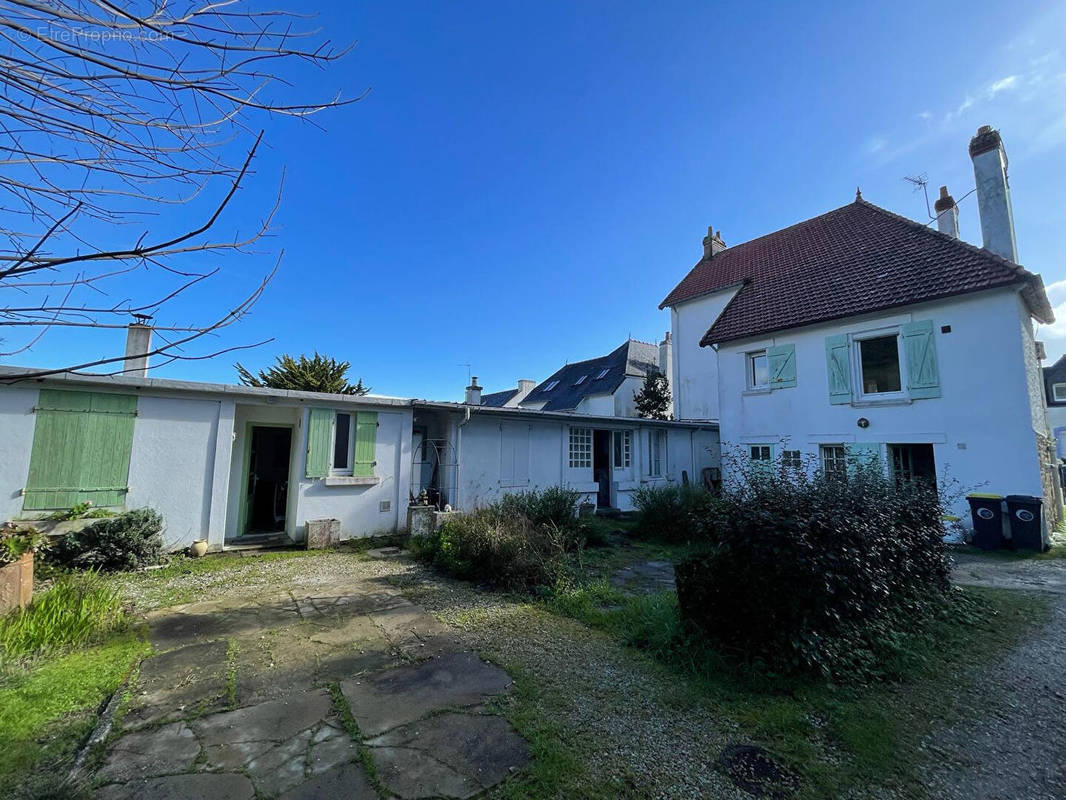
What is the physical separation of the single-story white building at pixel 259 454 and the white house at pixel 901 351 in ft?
14.1

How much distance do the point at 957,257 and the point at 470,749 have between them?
45.4ft

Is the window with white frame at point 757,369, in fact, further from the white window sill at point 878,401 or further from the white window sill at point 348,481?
the white window sill at point 348,481

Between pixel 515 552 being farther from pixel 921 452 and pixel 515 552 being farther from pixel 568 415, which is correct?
pixel 921 452

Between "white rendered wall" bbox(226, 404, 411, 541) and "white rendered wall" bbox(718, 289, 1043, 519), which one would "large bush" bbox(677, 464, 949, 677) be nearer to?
"white rendered wall" bbox(226, 404, 411, 541)

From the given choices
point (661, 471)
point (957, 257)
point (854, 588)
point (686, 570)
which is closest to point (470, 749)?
point (686, 570)

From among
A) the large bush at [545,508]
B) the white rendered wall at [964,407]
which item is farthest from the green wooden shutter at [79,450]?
the white rendered wall at [964,407]

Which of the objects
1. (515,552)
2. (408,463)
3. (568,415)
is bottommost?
(515,552)

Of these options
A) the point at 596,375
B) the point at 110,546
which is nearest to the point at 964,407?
the point at 110,546

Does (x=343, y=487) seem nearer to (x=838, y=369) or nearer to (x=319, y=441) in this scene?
(x=319, y=441)

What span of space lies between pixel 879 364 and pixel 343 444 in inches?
513

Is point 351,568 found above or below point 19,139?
below

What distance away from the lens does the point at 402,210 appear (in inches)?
348

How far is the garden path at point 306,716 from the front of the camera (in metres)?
2.18

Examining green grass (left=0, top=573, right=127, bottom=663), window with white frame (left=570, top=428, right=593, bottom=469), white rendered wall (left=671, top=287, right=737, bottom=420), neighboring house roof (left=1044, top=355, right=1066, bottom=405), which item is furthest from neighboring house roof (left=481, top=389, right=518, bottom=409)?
neighboring house roof (left=1044, top=355, right=1066, bottom=405)
